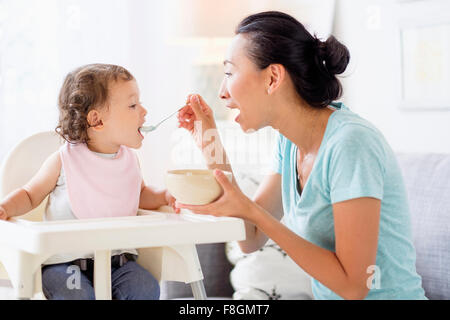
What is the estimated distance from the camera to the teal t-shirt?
120 centimetres

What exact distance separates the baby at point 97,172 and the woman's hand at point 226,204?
0.29 metres

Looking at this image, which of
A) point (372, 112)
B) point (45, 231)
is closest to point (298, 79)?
point (45, 231)

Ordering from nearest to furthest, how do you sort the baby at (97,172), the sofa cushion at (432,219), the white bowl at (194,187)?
the white bowl at (194,187), the baby at (97,172), the sofa cushion at (432,219)

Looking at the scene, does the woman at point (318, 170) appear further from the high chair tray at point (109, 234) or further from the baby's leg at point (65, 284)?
the baby's leg at point (65, 284)

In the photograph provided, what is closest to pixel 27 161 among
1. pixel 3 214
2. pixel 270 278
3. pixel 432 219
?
pixel 3 214

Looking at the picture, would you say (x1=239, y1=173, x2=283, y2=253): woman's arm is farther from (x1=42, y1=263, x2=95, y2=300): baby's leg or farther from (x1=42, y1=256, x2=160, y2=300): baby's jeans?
(x1=42, y1=263, x2=95, y2=300): baby's leg

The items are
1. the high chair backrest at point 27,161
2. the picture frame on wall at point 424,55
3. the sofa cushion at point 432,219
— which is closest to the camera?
the high chair backrest at point 27,161

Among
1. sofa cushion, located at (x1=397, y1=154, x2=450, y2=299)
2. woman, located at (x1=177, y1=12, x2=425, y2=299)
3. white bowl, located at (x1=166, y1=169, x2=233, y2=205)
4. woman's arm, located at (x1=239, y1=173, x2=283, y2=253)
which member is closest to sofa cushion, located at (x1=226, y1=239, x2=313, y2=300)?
sofa cushion, located at (x1=397, y1=154, x2=450, y2=299)

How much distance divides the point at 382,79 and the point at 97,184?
1560 mm

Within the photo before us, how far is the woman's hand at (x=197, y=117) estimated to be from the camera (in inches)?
56.9

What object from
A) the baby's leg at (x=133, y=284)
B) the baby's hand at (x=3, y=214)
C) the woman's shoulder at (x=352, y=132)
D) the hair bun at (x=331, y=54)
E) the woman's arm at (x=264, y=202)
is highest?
the hair bun at (x=331, y=54)

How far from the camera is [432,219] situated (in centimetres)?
187

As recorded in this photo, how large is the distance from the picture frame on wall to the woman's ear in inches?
44.9

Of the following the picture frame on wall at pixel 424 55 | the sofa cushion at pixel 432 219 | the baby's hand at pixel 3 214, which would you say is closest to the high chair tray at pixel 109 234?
the baby's hand at pixel 3 214
